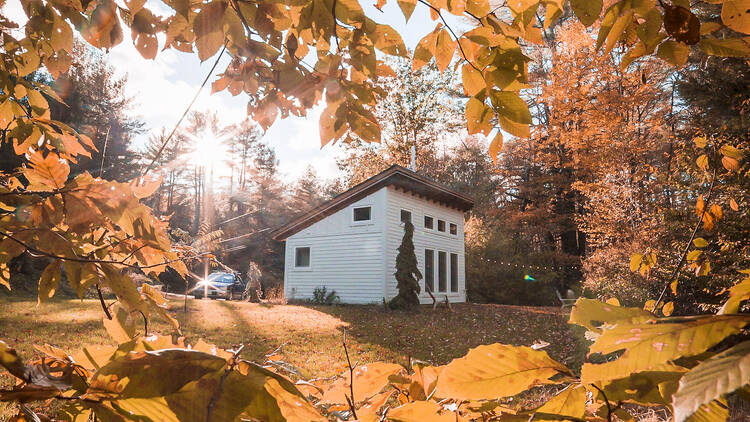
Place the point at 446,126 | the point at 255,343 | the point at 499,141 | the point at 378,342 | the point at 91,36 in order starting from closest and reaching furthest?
the point at 499,141
the point at 91,36
the point at 255,343
the point at 378,342
the point at 446,126

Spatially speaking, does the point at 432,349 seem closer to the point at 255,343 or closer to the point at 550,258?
the point at 255,343

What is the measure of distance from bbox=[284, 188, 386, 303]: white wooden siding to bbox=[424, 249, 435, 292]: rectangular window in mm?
2747

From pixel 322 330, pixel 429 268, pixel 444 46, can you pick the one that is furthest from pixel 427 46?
pixel 429 268

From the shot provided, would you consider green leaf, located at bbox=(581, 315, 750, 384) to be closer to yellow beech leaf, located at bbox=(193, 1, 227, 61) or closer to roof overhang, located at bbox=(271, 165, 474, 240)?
yellow beech leaf, located at bbox=(193, 1, 227, 61)

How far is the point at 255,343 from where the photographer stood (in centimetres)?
920

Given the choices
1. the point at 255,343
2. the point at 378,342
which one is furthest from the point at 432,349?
the point at 255,343

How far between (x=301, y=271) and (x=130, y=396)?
60.4ft

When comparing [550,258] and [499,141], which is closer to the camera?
[499,141]

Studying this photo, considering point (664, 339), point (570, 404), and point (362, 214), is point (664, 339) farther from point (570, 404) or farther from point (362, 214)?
point (362, 214)

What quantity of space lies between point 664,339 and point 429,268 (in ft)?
60.1

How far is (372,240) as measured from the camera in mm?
16594

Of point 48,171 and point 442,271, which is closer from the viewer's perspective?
point 48,171

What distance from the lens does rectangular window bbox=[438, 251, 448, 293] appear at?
747 inches

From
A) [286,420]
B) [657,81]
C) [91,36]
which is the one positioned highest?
[657,81]
